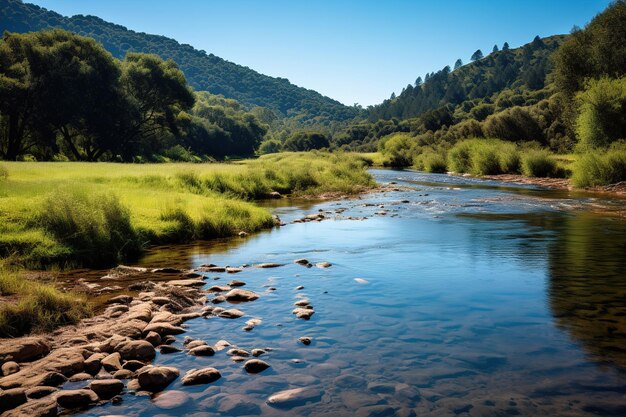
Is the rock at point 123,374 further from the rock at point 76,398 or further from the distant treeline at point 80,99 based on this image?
the distant treeline at point 80,99

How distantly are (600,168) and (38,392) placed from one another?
44780 mm

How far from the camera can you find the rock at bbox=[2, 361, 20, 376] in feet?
23.7

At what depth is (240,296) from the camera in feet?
38.7

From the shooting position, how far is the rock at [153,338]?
8826mm

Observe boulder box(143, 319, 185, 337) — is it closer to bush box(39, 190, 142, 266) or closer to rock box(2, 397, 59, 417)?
rock box(2, 397, 59, 417)

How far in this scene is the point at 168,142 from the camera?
362ft

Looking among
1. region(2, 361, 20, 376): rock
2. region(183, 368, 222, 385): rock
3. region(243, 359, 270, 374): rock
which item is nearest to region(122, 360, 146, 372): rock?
region(183, 368, 222, 385): rock

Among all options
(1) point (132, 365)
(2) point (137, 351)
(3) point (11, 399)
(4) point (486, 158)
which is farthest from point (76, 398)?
(4) point (486, 158)

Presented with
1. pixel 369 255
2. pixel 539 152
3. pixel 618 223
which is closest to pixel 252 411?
pixel 369 255

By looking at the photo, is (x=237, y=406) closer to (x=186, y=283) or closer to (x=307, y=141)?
(x=186, y=283)

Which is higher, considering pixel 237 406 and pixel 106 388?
pixel 106 388

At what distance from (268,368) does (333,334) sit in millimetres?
1929

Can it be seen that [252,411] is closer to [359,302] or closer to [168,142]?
[359,302]

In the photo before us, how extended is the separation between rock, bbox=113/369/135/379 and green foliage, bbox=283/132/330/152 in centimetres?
16315
